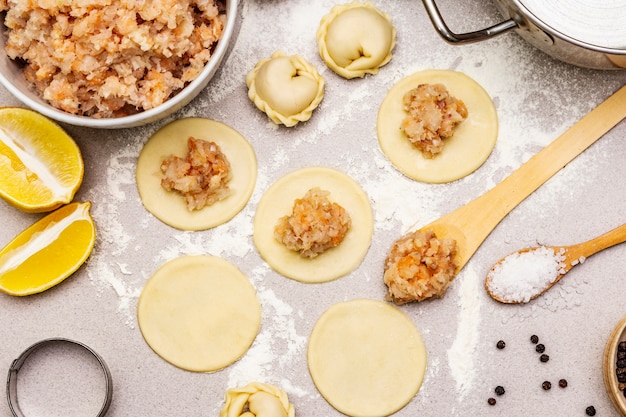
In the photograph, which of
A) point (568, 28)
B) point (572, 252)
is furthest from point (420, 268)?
point (568, 28)

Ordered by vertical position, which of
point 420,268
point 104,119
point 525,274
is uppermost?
point 104,119

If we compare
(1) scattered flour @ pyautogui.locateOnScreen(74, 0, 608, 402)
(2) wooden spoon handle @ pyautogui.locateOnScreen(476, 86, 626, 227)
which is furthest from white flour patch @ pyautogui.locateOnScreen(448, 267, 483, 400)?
(2) wooden spoon handle @ pyautogui.locateOnScreen(476, 86, 626, 227)

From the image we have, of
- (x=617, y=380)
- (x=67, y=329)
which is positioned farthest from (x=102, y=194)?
(x=617, y=380)

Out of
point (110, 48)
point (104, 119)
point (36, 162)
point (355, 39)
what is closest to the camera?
point (110, 48)

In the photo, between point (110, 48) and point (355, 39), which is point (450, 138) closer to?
point (355, 39)

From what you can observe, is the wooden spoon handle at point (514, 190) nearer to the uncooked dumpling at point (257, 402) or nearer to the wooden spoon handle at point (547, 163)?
the wooden spoon handle at point (547, 163)

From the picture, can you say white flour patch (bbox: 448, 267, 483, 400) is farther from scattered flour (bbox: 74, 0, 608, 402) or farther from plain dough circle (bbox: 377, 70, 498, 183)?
plain dough circle (bbox: 377, 70, 498, 183)
